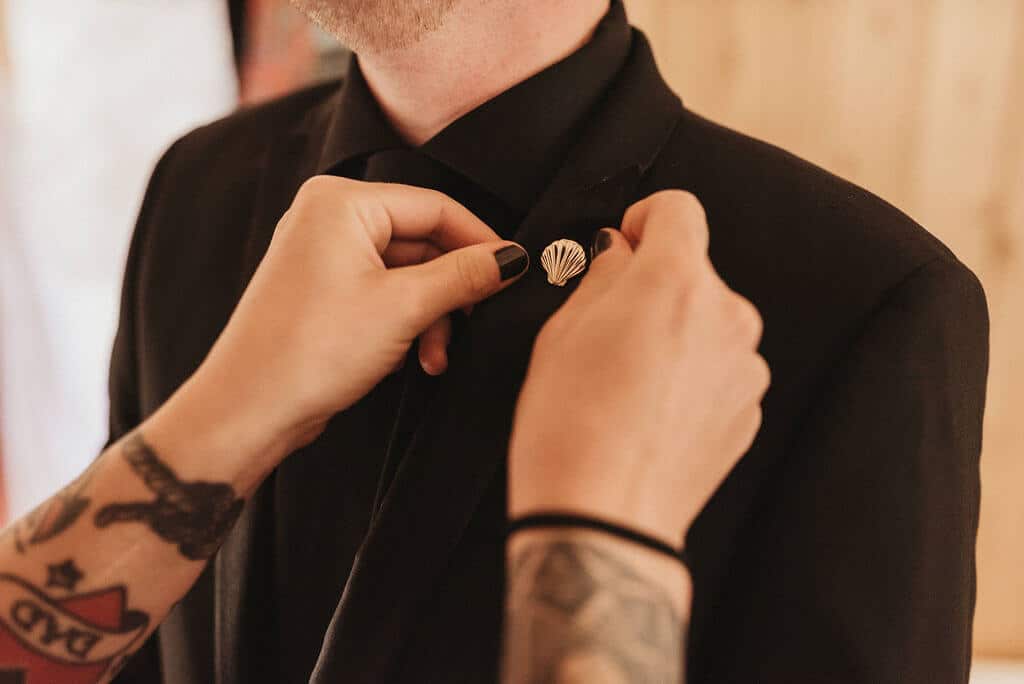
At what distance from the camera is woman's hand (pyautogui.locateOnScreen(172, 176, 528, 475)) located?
0.60 meters

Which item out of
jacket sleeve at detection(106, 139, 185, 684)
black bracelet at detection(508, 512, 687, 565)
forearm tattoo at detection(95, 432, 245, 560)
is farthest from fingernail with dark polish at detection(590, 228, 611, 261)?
jacket sleeve at detection(106, 139, 185, 684)

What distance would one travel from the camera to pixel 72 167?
1.67 m

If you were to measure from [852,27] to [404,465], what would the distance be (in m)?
1.14

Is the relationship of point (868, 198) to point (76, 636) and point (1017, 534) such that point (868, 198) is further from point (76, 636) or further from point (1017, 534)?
point (1017, 534)

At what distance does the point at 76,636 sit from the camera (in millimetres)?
625

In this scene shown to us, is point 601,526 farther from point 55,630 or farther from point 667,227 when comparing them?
point 55,630

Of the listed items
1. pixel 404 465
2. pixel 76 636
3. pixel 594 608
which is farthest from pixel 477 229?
pixel 76 636

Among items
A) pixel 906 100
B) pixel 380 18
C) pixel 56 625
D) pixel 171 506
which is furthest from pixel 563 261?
pixel 906 100

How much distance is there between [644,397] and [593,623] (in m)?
0.13

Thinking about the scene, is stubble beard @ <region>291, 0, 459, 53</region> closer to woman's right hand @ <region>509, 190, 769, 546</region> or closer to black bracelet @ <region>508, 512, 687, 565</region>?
woman's right hand @ <region>509, 190, 769, 546</region>

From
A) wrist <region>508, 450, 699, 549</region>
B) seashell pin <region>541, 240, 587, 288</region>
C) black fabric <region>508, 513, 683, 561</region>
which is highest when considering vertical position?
seashell pin <region>541, 240, 587, 288</region>

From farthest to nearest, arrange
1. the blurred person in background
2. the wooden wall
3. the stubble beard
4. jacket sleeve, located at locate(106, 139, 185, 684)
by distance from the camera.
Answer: the blurred person in background < the wooden wall < jacket sleeve, located at locate(106, 139, 185, 684) < the stubble beard

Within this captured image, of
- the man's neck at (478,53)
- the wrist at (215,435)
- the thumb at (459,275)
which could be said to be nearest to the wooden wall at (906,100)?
the man's neck at (478,53)

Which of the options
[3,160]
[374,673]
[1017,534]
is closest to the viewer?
[374,673]
